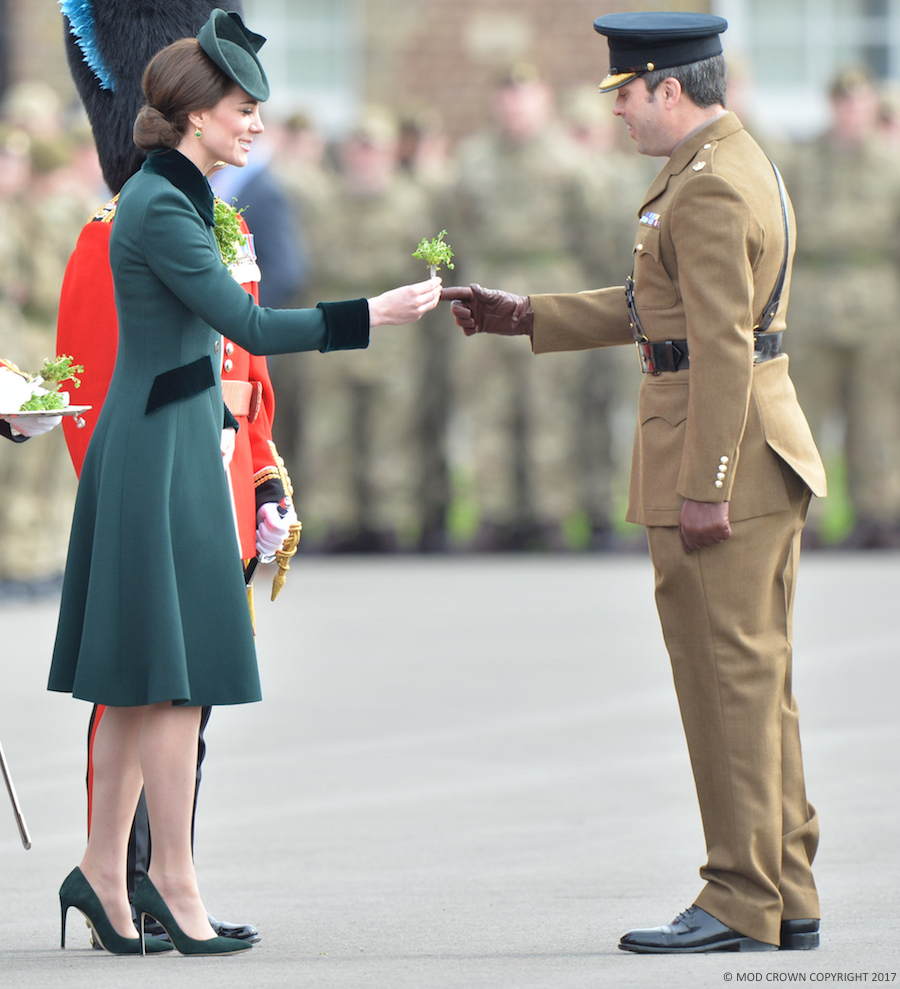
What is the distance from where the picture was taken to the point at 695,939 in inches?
173

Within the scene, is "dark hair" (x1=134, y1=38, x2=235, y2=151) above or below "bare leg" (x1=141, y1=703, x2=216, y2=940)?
above

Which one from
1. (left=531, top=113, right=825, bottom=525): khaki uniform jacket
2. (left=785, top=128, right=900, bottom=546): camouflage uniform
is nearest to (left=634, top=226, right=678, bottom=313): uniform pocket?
(left=531, top=113, right=825, bottom=525): khaki uniform jacket

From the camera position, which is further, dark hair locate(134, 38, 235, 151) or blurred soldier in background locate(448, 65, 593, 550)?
blurred soldier in background locate(448, 65, 593, 550)

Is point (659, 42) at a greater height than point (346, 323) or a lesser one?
greater

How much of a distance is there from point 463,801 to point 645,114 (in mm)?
2375

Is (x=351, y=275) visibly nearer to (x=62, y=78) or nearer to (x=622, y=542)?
(x=622, y=542)

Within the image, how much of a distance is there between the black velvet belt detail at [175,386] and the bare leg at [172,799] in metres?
0.59

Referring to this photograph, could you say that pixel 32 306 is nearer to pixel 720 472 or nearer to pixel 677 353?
pixel 677 353

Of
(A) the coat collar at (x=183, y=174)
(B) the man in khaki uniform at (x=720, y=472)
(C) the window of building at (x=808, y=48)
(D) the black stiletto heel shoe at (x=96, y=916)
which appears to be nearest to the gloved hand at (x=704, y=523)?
(B) the man in khaki uniform at (x=720, y=472)

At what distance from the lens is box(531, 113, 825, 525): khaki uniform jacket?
14.2 ft

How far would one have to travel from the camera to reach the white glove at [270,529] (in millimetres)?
4711

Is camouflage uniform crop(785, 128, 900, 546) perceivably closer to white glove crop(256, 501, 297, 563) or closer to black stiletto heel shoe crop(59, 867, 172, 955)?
white glove crop(256, 501, 297, 563)

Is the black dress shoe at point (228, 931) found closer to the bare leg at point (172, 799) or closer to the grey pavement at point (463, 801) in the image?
the grey pavement at point (463, 801)

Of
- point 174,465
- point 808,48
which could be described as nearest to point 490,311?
point 174,465
